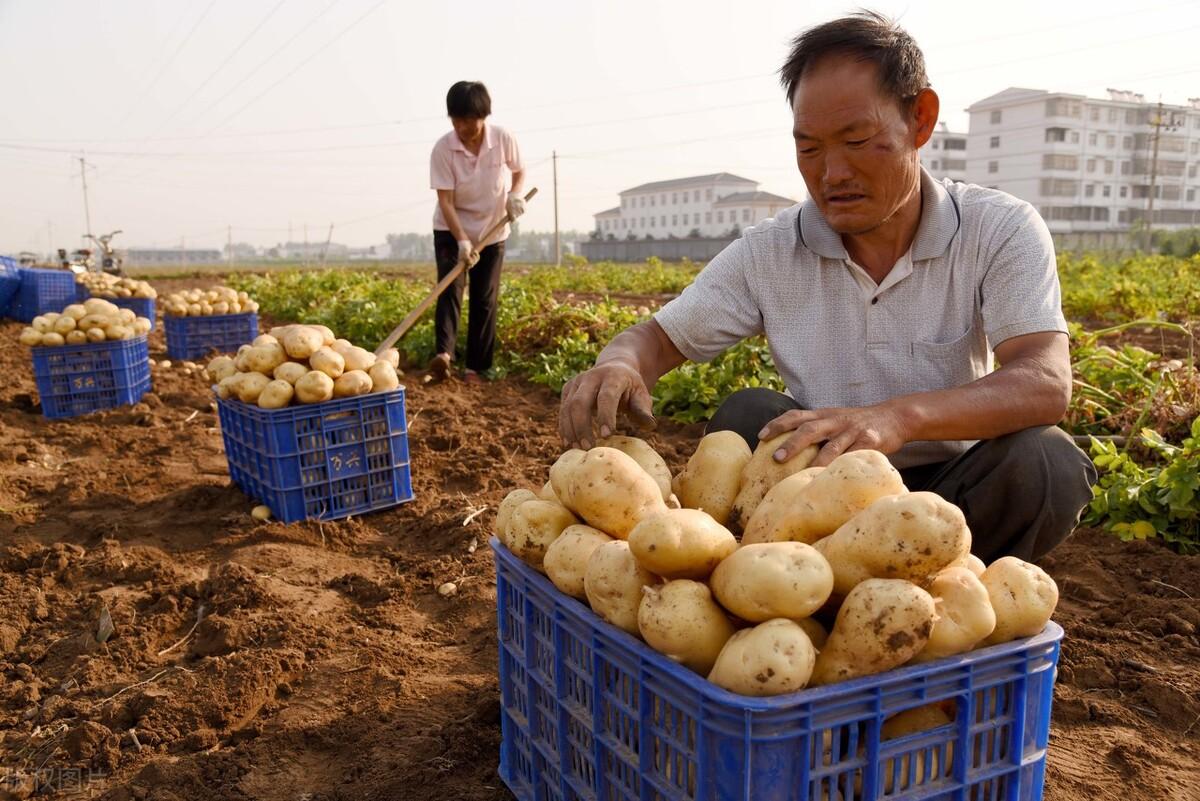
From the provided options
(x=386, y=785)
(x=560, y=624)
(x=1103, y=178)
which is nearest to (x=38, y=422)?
(x=386, y=785)

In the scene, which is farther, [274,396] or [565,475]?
[274,396]

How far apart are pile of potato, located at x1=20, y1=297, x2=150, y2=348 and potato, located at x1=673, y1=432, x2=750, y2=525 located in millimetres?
5557

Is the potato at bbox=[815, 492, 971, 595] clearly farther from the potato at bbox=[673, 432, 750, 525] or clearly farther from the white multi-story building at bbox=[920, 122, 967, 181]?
the white multi-story building at bbox=[920, 122, 967, 181]

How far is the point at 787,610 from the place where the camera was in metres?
1.28

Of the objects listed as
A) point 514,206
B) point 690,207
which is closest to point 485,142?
point 514,206

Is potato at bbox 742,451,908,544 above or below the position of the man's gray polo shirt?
below

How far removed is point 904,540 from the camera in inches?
51.9

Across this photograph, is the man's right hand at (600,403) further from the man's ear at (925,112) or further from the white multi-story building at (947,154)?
the white multi-story building at (947,154)

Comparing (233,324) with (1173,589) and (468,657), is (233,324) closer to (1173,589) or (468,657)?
(468,657)

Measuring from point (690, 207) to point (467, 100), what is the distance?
7462 cm

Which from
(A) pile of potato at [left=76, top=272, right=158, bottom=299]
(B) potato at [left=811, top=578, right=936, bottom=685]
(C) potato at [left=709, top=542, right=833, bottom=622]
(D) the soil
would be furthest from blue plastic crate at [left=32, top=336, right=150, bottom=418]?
(B) potato at [left=811, top=578, right=936, bottom=685]

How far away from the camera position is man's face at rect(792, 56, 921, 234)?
2.05 meters

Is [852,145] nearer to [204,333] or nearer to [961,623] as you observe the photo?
[961,623]

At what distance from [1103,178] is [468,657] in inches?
2894
